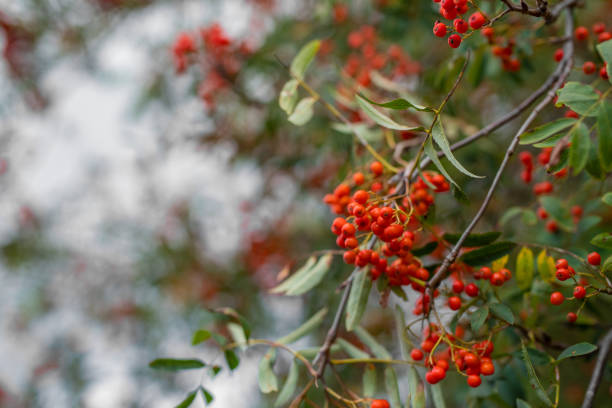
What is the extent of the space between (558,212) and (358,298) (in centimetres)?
45

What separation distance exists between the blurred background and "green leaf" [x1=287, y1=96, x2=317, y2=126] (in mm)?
141

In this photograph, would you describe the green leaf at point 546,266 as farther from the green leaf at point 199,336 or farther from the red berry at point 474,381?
the green leaf at point 199,336

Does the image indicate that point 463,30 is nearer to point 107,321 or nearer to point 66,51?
point 66,51

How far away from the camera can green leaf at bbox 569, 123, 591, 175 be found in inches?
25.5

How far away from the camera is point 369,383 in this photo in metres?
0.84

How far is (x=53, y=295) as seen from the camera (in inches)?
112

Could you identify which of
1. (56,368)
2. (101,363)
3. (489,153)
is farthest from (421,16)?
(56,368)

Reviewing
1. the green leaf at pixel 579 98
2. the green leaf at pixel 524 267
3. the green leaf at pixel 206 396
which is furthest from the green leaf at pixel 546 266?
the green leaf at pixel 206 396

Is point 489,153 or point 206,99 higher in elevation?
point 206,99

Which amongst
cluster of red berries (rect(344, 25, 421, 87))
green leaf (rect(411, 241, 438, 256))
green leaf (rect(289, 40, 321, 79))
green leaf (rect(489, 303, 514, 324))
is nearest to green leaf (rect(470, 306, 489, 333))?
green leaf (rect(489, 303, 514, 324))

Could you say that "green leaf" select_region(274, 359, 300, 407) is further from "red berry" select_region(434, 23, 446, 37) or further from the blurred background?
"red berry" select_region(434, 23, 446, 37)

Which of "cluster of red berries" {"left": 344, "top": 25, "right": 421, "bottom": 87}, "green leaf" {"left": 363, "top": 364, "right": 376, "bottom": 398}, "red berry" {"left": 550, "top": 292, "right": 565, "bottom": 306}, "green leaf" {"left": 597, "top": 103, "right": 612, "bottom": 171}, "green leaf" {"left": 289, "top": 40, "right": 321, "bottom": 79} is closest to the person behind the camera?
"green leaf" {"left": 597, "top": 103, "right": 612, "bottom": 171}

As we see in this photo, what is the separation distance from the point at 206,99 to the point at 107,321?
157 cm

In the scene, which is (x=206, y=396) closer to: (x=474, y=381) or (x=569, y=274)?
(x=474, y=381)
